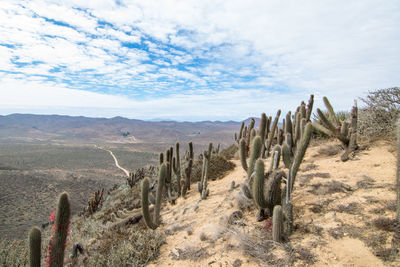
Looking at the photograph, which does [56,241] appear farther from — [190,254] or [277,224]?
[277,224]

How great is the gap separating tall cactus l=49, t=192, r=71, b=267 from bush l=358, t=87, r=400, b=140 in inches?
370

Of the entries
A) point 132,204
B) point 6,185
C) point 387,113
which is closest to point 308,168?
point 387,113

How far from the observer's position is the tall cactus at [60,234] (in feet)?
11.6

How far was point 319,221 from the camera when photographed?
416 cm

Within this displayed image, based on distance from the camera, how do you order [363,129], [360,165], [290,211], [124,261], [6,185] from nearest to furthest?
[290,211], [124,261], [360,165], [363,129], [6,185]

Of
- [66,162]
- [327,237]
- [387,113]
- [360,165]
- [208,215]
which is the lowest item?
[66,162]

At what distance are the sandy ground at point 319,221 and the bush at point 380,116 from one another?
1356 millimetres

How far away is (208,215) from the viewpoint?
18.9 feet

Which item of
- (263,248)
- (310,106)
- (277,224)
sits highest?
(310,106)

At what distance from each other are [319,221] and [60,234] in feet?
14.4

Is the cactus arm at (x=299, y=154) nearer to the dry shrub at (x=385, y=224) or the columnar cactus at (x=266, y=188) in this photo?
the columnar cactus at (x=266, y=188)

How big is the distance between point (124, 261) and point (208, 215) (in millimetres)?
2175

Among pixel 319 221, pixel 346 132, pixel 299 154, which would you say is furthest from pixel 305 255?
pixel 346 132

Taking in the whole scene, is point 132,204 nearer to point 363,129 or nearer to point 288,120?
point 288,120
